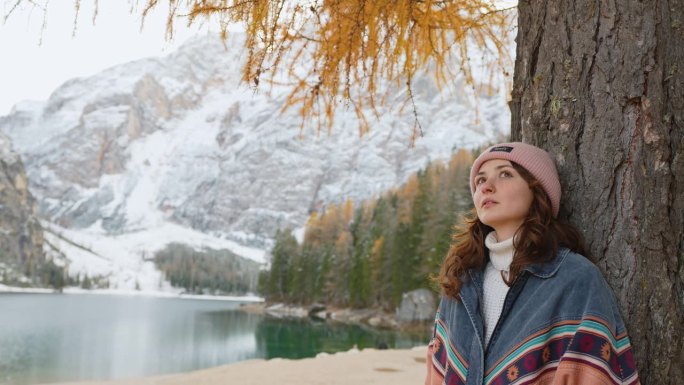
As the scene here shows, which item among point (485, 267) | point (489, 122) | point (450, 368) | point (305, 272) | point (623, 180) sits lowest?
point (305, 272)

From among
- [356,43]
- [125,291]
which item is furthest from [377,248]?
[125,291]

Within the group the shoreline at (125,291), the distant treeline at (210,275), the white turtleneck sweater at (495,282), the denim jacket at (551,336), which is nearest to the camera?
the denim jacket at (551,336)

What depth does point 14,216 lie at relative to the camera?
114875 mm

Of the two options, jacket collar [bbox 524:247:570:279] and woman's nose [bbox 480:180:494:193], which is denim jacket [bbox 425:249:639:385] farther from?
woman's nose [bbox 480:180:494:193]

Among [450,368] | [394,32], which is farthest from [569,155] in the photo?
[394,32]

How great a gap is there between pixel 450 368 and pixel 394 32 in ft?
5.02

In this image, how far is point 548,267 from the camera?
1.43 meters

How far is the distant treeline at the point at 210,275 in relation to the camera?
120938 millimetres

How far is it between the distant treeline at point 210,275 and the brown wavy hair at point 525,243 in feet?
402

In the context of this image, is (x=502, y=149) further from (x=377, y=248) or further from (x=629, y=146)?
(x=377, y=248)

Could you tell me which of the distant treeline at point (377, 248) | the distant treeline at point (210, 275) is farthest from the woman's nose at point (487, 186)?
the distant treeline at point (210, 275)

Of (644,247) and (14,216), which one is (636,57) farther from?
(14,216)

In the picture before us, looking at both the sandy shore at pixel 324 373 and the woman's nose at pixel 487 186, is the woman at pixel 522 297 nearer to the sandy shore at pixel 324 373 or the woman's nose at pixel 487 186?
the woman's nose at pixel 487 186

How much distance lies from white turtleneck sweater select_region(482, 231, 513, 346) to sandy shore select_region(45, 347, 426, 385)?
7.37m
